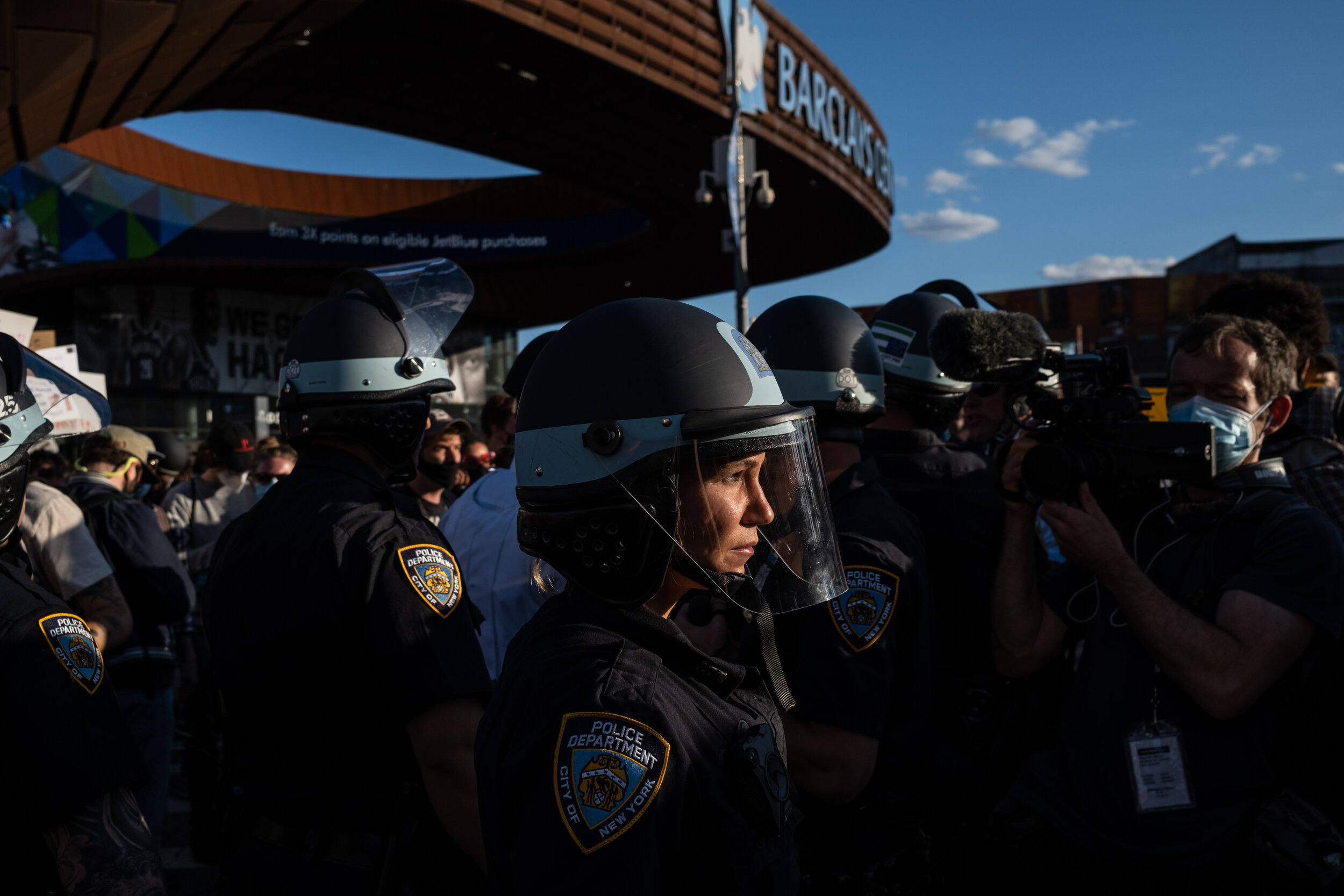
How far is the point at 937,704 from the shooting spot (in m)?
2.96

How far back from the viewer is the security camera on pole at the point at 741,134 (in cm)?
1292

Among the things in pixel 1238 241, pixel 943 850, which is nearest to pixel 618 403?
pixel 943 850

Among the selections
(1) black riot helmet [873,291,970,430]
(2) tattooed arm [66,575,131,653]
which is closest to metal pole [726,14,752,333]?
(1) black riot helmet [873,291,970,430]

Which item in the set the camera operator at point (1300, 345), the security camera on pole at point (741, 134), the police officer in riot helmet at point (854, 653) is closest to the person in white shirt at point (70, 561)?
the police officer in riot helmet at point (854, 653)

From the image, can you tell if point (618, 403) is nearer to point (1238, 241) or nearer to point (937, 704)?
point (937, 704)

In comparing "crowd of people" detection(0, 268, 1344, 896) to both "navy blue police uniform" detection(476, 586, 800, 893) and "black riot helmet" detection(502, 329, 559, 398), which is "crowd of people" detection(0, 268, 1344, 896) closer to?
"navy blue police uniform" detection(476, 586, 800, 893)

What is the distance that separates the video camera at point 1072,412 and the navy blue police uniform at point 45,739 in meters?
2.14

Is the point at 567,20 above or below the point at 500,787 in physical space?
above

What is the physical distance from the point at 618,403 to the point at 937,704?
193 cm

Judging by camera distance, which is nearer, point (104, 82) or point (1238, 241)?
point (104, 82)

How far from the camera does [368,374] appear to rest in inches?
101

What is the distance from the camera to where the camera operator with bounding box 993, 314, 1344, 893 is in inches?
85.7

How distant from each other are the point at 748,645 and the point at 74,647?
1.41 m

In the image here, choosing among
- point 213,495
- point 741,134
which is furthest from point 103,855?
point 741,134
